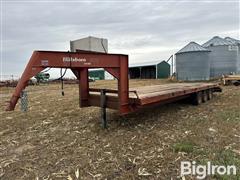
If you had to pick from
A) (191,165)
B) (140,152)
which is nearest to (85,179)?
(140,152)

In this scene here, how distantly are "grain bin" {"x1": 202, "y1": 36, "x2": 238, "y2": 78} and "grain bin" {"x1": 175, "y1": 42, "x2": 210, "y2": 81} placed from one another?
4.59ft

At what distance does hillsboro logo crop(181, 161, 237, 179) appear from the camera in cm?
340

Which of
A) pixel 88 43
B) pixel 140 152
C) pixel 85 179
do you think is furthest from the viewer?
pixel 88 43

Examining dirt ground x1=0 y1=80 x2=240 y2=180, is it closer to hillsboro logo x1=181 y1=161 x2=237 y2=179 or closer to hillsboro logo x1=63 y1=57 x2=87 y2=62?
hillsboro logo x1=181 y1=161 x2=237 y2=179

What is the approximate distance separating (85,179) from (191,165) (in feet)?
5.19

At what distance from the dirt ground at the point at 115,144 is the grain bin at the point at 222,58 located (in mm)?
15589

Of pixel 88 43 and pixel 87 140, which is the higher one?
pixel 88 43

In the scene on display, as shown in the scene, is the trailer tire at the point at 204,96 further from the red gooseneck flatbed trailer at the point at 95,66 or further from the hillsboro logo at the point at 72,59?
the hillsboro logo at the point at 72,59

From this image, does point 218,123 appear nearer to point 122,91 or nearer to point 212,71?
point 122,91

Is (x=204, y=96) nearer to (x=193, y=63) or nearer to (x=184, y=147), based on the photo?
(x=184, y=147)

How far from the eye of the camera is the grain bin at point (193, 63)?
2017 cm

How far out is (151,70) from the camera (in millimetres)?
42156

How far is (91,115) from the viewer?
22.0 ft

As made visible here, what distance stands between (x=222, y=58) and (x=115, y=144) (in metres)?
19.4
